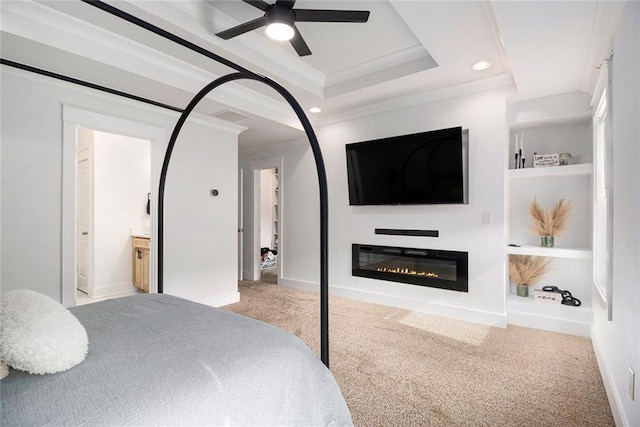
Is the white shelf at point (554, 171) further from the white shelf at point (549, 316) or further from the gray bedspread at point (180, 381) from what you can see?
the gray bedspread at point (180, 381)

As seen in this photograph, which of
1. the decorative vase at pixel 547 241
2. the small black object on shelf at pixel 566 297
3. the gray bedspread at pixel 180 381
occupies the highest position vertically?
the decorative vase at pixel 547 241

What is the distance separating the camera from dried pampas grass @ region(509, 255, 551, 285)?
338 centimetres

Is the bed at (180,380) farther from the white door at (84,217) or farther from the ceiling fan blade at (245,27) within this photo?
the white door at (84,217)

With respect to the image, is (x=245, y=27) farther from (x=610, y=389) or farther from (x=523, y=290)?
(x=523, y=290)

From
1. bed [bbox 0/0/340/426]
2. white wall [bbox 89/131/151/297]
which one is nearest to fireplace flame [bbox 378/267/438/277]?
bed [bbox 0/0/340/426]

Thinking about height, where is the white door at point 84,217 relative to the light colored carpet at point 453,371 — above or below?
above

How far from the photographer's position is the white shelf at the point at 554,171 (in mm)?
3012

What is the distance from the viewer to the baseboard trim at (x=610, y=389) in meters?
1.67

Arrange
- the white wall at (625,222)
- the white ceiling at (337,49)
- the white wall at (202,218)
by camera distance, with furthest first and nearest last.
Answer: the white wall at (202,218), the white ceiling at (337,49), the white wall at (625,222)

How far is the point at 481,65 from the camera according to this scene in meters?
2.96

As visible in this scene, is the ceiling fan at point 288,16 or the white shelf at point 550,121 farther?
the white shelf at point 550,121


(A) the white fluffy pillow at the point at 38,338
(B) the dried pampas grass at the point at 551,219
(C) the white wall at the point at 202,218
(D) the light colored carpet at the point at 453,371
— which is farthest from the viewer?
(C) the white wall at the point at 202,218

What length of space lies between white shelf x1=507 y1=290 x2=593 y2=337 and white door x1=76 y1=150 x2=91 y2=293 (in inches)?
215

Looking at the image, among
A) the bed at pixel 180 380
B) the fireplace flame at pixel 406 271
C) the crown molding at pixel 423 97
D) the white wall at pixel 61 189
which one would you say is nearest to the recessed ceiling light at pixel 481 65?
the crown molding at pixel 423 97
